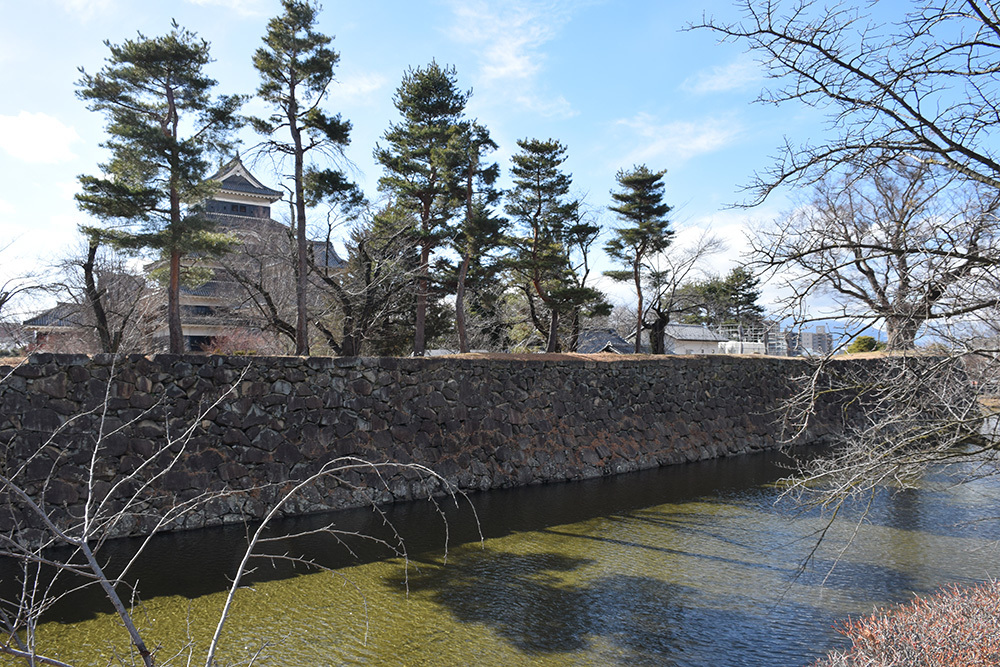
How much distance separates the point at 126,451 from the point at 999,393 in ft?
29.5

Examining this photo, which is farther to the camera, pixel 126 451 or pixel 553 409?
pixel 553 409

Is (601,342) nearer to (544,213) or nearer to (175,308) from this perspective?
(544,213)

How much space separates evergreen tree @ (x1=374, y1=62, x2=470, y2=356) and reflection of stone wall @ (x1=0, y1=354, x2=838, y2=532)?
3.88m

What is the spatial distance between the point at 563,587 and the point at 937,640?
11.4 ft

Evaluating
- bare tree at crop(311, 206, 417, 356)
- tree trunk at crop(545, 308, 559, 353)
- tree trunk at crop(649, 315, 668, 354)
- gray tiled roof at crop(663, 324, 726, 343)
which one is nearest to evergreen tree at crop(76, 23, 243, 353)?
bare tree at crop(311, 206, 417, 356)

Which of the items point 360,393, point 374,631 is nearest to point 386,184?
point 360,393

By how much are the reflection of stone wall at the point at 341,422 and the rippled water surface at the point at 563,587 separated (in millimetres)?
983

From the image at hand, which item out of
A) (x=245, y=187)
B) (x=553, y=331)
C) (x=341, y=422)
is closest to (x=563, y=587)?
(x=341, y=422)

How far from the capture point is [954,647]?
341 cm

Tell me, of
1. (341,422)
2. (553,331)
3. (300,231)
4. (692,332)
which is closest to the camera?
(341,422)

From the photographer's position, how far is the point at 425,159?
14102 millimetres

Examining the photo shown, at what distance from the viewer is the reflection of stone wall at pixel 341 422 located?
756 centimetres

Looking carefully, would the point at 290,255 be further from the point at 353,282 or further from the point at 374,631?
the point at 374,631

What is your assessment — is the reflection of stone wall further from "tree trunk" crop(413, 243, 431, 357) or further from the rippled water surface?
"tree trunk" crop(413, 243, 431, 357)
